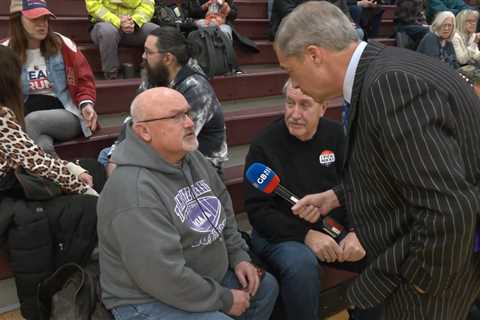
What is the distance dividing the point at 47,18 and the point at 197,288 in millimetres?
2227

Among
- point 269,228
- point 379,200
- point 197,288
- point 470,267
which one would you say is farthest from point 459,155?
point 269,228

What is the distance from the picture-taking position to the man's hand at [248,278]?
204cm

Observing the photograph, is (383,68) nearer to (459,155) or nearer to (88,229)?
(459,155)

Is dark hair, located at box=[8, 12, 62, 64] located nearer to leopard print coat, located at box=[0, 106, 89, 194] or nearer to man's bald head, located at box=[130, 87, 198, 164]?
leopard print coat, located at box=[0, 106, 89, 194]

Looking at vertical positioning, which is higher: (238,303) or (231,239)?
(231,239)

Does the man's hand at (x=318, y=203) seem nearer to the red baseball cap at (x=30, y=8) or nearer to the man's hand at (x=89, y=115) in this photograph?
the man's hand at (x=89, y=115)

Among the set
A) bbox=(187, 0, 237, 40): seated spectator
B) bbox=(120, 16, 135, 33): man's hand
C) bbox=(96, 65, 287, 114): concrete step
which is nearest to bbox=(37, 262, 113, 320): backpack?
bbox=(96, 65, 287, 114): concrete step

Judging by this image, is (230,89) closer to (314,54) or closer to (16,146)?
(16,146)

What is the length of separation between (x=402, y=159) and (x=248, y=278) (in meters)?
1.17

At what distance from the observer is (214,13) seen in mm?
4750

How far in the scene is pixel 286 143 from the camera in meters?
2.38

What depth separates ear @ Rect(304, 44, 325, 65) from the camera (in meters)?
1.19

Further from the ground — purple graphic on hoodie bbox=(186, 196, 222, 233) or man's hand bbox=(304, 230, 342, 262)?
purple graphic on hoodie bbox=(186, 196, 222, 233)

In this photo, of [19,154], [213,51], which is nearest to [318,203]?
[19,154]
